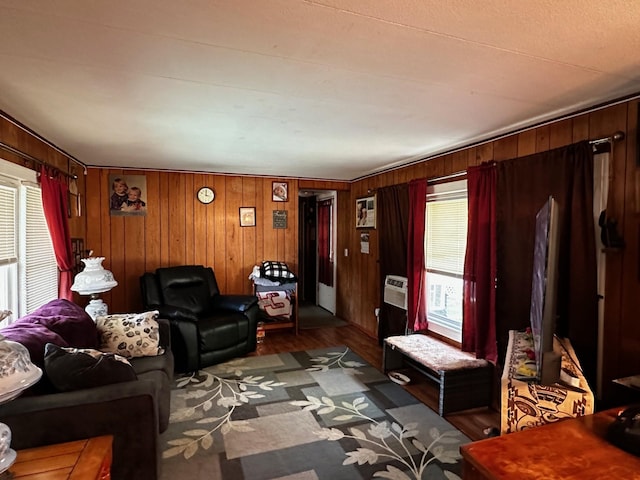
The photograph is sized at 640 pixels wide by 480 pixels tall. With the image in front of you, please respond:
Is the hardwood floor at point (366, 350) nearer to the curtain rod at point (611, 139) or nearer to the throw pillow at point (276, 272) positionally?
the throw pillow at point (276, 272)

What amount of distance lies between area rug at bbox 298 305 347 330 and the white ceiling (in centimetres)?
324

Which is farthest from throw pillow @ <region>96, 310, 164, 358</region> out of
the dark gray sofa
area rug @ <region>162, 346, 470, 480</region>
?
the dark gray sofa

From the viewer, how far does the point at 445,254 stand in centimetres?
364

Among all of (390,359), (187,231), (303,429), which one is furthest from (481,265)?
(187,231)

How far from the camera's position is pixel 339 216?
5801 mm

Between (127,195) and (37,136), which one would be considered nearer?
(37,136)

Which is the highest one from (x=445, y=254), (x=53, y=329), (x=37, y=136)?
(x=37, y=136)

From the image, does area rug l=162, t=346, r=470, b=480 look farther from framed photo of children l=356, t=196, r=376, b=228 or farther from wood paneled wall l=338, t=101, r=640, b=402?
framed photo of children l=356, t=196, r=376, b=228

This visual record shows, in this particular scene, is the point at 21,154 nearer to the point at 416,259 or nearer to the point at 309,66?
the point at 309,66

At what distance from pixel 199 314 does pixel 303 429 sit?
2.11m

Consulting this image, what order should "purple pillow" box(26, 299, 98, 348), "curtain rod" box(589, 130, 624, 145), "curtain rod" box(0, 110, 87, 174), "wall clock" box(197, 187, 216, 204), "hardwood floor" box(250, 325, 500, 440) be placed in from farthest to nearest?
"wall clock" box(197, 187, 216, 204) → "hardwood floor" box(250, 325, 500, 440) → "curtain rod" box(0, 110, 87, 174) → "purple pillow" box(26, 299, 98, 348) → "curtain rod" box(589, 130, 624, 145)

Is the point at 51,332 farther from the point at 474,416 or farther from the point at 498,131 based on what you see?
the point at 498,131

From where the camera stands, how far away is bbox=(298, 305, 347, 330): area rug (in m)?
5.42

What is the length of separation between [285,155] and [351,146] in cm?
78
